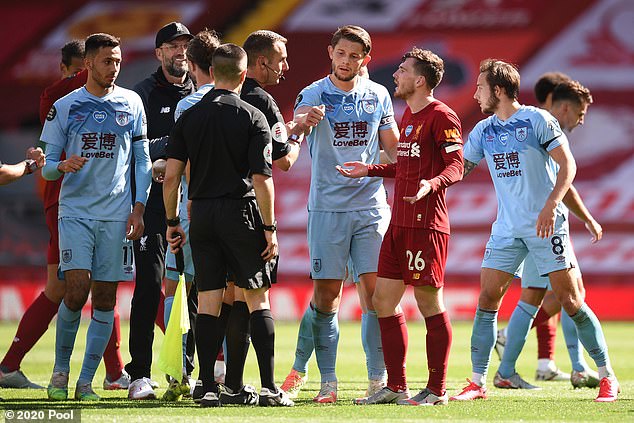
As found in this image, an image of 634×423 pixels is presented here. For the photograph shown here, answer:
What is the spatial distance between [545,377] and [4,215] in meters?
12.2

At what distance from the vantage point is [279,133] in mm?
7230

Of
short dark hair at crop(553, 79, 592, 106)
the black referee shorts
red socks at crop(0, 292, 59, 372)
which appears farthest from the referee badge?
short dark hair at crop(553, 79, 592, 106)

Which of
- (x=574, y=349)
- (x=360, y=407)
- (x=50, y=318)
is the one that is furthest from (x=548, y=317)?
(x=50, y=318)

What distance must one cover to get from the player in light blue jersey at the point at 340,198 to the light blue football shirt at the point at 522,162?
2.72 feet

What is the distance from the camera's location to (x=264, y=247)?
6957 mm

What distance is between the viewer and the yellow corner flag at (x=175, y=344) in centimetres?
721

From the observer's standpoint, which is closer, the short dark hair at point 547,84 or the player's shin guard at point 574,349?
the player's shin guard at point 574,349

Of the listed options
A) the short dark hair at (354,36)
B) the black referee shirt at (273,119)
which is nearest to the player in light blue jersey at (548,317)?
the short dark hair at (354,36)

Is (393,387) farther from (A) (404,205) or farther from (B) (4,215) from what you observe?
(B) (4,215)

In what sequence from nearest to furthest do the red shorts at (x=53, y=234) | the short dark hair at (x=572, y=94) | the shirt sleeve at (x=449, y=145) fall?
the shirt sleeve at (x=449, y=145)
the red shorts at (x=53, y=234)
the short dark hair at (x=572, y=94)

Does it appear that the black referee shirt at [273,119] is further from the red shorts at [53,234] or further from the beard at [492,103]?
the red shorts at [53,234]

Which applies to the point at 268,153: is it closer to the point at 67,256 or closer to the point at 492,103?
the point at 67,256

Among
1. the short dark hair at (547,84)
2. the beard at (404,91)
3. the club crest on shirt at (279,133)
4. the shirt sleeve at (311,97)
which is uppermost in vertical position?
the short dark hair at (547,84)

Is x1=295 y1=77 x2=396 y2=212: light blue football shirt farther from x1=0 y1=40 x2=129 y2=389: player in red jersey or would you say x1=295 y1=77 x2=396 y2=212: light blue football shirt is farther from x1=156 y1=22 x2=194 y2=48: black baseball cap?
x1=0 y1=40 x2=129 y2=389: player in red jersey
